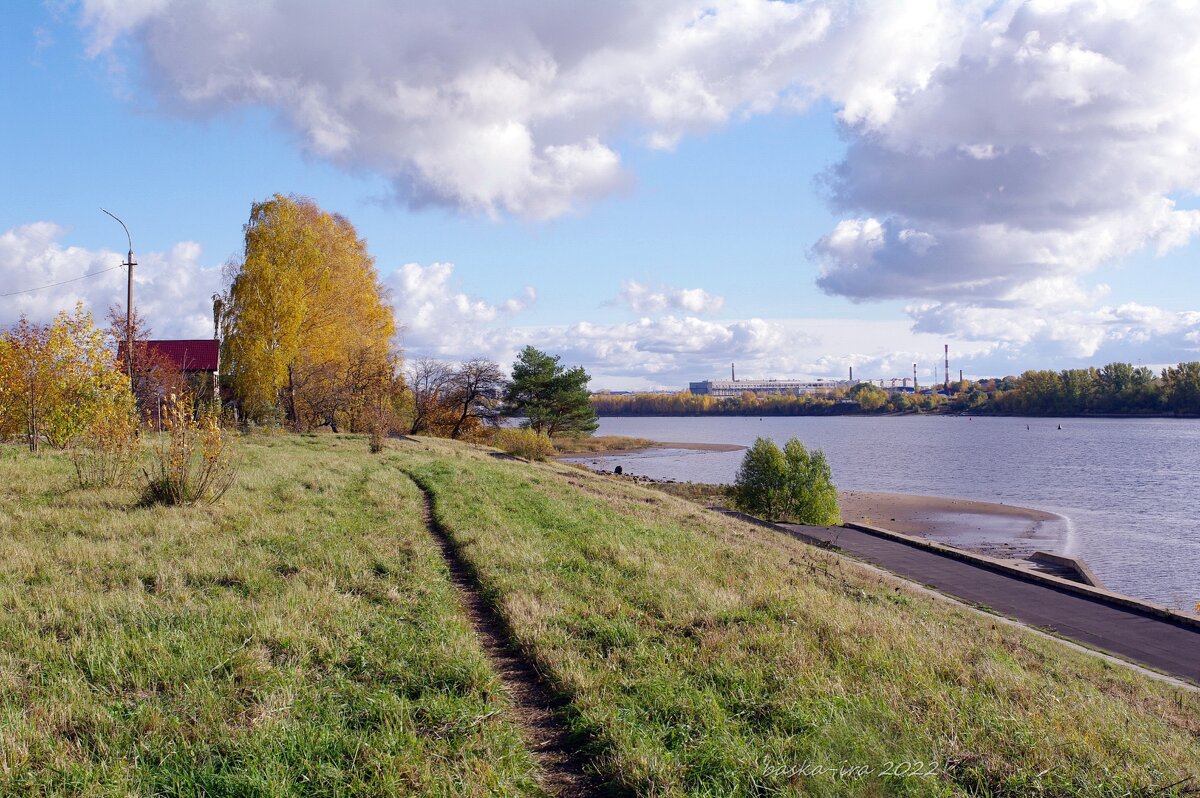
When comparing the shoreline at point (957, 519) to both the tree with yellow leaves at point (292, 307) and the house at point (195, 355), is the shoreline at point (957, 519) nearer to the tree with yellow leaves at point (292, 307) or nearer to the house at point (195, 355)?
the tree with yellow leaves at point (292, 307)

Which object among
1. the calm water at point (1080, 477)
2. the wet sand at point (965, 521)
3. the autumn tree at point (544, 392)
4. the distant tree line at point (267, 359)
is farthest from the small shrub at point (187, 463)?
the autumn tree at point (544, 392)

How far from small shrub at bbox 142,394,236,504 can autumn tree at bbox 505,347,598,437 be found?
47986 millimetres

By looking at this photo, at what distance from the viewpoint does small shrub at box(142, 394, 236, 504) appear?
1111 centimetres

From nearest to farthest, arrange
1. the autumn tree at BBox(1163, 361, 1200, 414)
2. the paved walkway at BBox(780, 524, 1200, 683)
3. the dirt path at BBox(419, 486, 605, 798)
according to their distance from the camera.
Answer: the dirt path at BBox(419, 486, 605, 798) < the paved walkway at BBox(780, 524, 1200, 683) < the autumn tree at BBox(1163, 361, 1200, 414)

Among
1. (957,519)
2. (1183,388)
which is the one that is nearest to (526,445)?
(957,519)

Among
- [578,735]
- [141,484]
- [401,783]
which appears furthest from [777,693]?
[141,484]

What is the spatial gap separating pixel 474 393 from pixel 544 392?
8257mm

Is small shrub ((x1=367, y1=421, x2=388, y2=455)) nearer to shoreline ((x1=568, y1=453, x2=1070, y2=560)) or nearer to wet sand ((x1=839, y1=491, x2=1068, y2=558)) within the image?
shoreline ((x1=568, y1=453, x2=1070, y2=560))

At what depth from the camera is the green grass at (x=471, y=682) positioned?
3979 millimetres

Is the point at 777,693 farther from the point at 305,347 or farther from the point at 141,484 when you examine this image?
the point at 305,347

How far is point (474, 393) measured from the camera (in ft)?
179

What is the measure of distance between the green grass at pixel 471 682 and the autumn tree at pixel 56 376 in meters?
8.72

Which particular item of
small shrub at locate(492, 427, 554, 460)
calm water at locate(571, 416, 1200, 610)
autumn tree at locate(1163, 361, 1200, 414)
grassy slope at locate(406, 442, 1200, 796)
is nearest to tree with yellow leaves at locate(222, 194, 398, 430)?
small shrub at locate(492, 427, 554, 460)

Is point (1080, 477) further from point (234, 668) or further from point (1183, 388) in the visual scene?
point (1183, 388)
